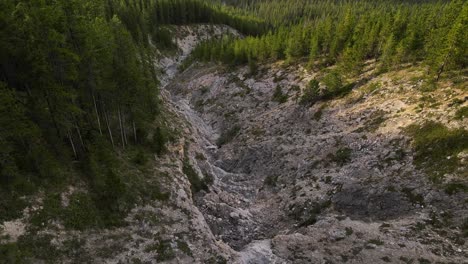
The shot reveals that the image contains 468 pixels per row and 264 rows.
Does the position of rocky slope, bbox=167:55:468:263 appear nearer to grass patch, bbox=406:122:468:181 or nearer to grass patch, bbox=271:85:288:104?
grass patch, bbox=406:122:468:181

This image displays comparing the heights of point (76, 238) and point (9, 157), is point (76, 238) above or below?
below

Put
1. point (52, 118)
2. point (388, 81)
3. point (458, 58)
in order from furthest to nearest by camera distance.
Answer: point (388, 81) → point (458, 58) → point (52, 118)

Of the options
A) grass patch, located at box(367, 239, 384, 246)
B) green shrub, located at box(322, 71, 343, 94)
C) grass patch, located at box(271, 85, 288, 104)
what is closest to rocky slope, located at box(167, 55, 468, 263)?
grass patch, located at box(367, 239, 384, 246)

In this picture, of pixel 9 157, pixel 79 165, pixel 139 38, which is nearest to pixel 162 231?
pixel 79 165

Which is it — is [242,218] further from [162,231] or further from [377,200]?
[377,200]

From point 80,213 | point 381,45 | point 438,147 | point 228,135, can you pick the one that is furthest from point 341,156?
point 381,45

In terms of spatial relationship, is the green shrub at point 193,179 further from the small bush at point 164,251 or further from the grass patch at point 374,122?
the grass patch at point 374,122

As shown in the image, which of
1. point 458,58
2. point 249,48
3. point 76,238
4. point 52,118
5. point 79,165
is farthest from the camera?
point 249,48

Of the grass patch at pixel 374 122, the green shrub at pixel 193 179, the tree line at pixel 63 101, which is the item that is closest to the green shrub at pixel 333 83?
the grass patch at pixel 374 122

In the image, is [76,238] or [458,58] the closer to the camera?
[76,238]
